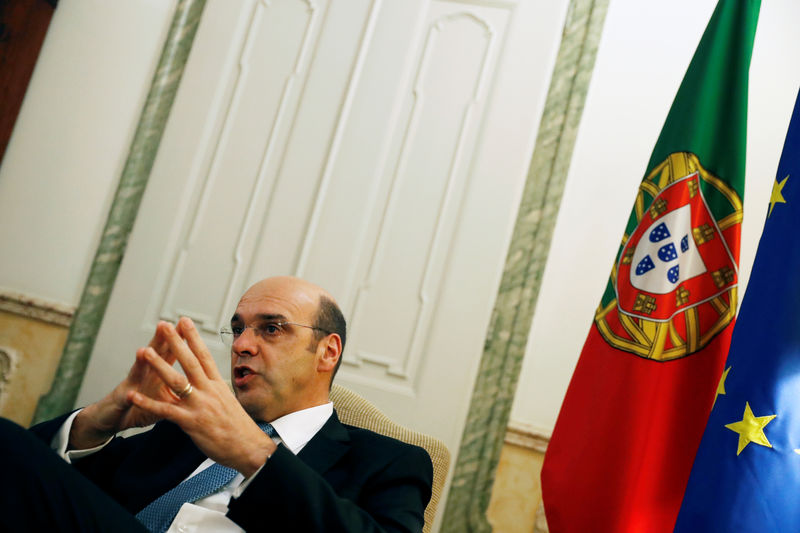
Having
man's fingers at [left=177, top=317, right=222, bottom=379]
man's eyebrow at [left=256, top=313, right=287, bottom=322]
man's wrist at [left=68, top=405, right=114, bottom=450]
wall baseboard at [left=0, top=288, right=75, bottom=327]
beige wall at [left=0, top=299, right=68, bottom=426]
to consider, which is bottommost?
beige wall at [left=0, top=299, right=68, bottom=426]

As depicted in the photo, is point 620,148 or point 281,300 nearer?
point 281,300

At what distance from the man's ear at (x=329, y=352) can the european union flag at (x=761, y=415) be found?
1.02m

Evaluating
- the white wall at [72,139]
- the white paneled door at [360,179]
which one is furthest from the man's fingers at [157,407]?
the white wall at [72,139]

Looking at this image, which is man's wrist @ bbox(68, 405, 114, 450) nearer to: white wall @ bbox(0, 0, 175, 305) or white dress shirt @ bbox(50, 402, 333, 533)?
white dress shirt @ bbox(50, 402, 333, 533)

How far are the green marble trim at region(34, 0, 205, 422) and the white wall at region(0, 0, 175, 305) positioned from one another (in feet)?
0.21

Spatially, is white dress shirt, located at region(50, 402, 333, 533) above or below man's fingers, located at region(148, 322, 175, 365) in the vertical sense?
below

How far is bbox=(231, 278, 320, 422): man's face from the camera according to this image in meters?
1.89

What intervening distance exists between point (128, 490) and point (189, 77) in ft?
7.83

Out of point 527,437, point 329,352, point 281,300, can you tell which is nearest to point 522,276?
point 527,437

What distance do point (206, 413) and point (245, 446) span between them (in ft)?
0.34

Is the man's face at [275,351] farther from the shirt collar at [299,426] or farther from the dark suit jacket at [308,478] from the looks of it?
the dark suit jacket at [308,478]

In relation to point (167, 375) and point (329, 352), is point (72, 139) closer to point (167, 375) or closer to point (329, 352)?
point (329, 352)

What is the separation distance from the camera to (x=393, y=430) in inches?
88.7

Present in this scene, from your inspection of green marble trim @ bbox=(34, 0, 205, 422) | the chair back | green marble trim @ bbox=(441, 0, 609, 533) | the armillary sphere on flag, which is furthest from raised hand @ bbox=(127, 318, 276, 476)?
green marble trim @ bbox=(34, 0, 205, 422)
